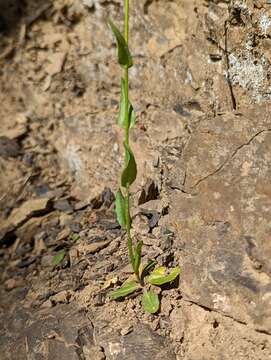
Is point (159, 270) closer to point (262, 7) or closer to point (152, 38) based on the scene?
point (262, 7)

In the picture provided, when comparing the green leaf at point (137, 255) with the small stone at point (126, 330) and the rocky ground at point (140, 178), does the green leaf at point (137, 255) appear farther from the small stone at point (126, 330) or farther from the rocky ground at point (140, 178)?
the small stone at point (126, 330)

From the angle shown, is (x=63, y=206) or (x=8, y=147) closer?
(x=63, y=206)

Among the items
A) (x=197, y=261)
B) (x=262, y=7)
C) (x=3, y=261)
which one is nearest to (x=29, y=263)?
(x=3, y=261)

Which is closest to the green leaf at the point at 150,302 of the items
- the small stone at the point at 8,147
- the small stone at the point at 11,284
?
the small stone at the point at 11,284

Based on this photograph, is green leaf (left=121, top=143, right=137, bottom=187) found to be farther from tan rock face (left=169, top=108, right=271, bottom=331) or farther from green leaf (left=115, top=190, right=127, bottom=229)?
tan rock face (left=169, top=108, right=271, bottom=331)

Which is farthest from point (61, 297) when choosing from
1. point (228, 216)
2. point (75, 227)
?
point (228, 216)

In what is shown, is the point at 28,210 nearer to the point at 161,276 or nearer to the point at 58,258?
the point at 58,258
